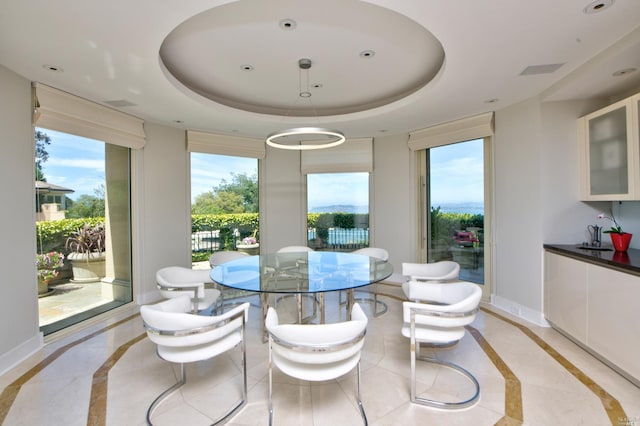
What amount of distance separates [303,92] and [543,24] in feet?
8.19

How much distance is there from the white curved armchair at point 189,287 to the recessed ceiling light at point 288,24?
7.97ft

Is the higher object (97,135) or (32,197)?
(97,135)

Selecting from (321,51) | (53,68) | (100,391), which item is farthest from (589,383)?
(53,68)

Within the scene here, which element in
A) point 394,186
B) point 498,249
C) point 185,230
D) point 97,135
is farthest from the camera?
point 394,186

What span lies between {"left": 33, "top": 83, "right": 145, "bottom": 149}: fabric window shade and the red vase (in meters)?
5.76

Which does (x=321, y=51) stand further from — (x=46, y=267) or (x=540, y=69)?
(x=46, y=267)

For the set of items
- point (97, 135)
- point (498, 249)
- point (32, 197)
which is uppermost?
point (97, 135)

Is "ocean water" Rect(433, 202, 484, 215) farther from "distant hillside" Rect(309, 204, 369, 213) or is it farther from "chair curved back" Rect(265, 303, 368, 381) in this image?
"chair curved back" Rect(265, 303, 368, 381)

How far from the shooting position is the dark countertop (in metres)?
2.35

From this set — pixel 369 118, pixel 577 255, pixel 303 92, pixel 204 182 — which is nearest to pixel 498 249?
pixel 577 255

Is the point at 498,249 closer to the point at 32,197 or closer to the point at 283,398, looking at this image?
the point at 283,398

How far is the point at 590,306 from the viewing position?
8.82 ft

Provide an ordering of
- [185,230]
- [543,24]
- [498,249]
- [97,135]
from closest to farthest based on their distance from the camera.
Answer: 1. [543,24]
2. [97,135]
3. [498,249]
4. [185,230]

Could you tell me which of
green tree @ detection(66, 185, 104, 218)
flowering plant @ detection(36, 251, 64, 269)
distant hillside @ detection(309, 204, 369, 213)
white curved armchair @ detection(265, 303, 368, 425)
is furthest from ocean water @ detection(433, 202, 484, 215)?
flowering plant @ detection(36, 251, 64, 269)
